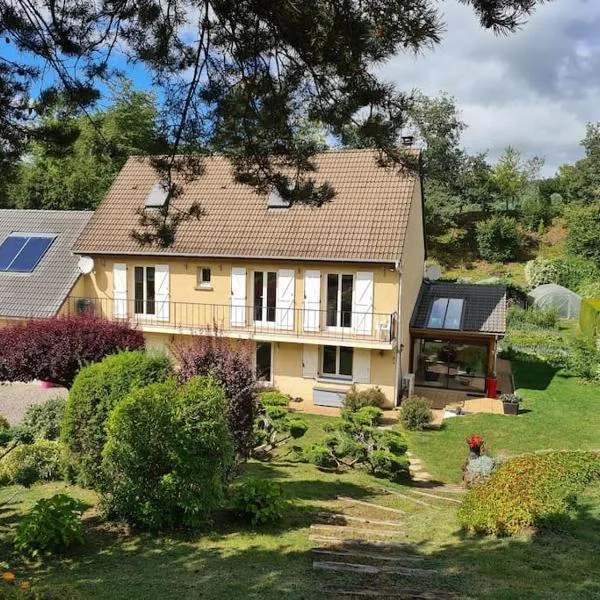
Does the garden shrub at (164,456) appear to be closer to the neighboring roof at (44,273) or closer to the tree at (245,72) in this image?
the tree at (245,72)

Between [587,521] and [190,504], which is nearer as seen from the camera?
[190,504]

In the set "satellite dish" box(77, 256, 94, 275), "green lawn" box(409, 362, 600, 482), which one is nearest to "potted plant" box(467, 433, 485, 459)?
"green lawn" box(409, 362, 600, 482)

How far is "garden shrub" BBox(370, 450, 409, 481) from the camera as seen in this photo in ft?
38.2

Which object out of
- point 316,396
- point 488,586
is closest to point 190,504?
point 488,586

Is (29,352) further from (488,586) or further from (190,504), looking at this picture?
(488,586)

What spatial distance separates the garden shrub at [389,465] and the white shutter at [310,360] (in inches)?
270

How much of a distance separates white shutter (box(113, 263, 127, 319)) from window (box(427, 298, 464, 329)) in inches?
416

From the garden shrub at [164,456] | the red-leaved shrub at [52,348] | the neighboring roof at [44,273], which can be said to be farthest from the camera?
the neighboring roof at [44,273]

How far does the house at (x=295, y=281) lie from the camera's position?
18.0 m

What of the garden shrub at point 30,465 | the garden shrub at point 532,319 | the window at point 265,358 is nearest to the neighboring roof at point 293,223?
the window at point 265,358

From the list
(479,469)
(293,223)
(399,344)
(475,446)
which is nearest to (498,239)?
(293,223)

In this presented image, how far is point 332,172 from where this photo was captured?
20516 mm

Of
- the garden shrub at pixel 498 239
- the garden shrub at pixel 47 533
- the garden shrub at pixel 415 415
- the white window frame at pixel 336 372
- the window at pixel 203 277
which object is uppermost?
the garden shrub at pixel 498 239

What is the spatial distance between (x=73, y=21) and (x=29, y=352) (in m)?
8.29
